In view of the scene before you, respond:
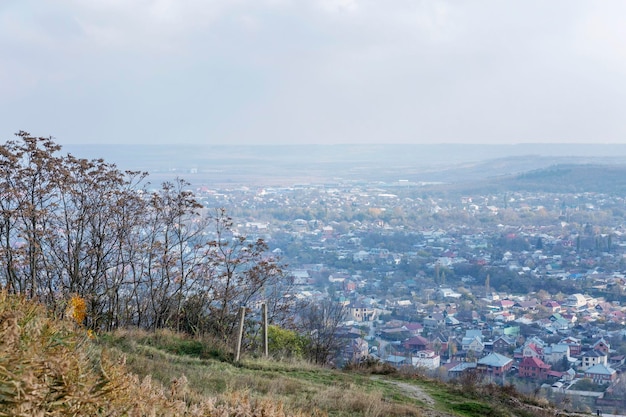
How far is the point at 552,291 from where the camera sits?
3816cm

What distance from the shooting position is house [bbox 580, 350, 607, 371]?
2375 cm

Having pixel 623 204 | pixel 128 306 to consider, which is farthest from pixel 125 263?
pixel 623 204

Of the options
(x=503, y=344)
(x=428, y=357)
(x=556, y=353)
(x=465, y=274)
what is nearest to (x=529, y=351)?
(x=556, y=353)

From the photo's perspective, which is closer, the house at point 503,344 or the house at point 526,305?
the house at point 503,344

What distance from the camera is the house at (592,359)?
23750mm

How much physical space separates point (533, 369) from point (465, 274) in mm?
21084

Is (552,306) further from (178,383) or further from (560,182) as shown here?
(560,182)

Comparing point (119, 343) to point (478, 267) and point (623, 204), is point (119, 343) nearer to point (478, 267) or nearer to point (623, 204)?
point (478, 267)

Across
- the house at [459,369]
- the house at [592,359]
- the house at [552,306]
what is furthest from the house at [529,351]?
the house at [552,306]

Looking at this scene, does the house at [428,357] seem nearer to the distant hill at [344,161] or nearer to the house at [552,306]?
the house at [552,306]

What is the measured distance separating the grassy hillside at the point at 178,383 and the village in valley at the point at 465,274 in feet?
9.92

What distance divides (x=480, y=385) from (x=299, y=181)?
2716 inches

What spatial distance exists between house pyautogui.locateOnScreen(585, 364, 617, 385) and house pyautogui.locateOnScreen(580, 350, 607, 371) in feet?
4.07

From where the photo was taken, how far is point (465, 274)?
4275 cm
